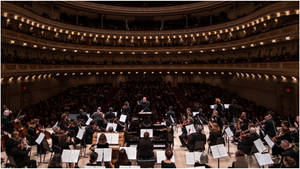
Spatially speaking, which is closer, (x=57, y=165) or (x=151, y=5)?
(x=57, y=165)

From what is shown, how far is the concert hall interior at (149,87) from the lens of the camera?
9.97m

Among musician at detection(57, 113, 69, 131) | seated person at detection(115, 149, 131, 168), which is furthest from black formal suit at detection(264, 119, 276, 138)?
musician at detection(57, 113, 69, 131)

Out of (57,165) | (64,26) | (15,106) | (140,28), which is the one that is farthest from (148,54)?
(57,165)

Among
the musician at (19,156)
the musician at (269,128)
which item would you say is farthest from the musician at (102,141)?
the musician at (269,128)

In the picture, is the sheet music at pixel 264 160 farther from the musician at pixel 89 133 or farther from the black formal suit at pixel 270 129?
the musician at pixel 89 133

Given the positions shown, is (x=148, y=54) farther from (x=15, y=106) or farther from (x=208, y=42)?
(x=15, y=106)

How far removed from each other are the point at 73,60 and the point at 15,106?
589 inches

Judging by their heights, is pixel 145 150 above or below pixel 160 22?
below

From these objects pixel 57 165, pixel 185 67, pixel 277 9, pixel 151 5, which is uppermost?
pixel 151 5

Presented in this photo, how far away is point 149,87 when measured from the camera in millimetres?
32094

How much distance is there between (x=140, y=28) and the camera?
139 feet

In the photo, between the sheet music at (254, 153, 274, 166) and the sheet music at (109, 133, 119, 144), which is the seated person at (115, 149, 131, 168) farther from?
the sheet music at (254, 153, 274, 166)

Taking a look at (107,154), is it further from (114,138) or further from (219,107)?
(219,107)

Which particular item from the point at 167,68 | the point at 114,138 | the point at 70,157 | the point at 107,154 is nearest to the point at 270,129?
the point at 114,138
